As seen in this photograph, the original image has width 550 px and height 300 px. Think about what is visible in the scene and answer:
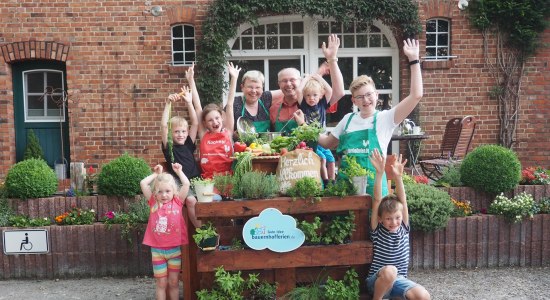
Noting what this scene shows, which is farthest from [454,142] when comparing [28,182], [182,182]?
[28,182]

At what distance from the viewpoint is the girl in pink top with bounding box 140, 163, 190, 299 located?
13.6ft

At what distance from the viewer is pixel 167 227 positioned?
4.15m

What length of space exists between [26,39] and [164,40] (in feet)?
7.53

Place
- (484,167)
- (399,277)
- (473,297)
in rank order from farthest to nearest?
(484,167), (473,297), (399,277)

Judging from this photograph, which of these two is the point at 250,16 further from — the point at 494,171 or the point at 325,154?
the point at 325,154

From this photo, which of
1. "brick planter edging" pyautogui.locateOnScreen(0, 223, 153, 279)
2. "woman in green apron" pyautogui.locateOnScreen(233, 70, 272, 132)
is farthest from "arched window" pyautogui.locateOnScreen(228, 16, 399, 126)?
"woman in green apron" pyautogui.locateOnScreen(233, 70, 272, 132)

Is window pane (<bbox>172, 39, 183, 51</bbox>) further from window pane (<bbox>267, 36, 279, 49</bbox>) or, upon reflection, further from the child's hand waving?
the child's hand waving

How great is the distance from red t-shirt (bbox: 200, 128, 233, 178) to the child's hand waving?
1148mm

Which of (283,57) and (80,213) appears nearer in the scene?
(80,213)

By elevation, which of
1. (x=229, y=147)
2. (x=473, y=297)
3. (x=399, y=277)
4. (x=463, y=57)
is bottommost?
(x=473, y=297)

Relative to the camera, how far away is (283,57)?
988 cm

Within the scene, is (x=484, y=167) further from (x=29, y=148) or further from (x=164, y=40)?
(x=29, y=148)

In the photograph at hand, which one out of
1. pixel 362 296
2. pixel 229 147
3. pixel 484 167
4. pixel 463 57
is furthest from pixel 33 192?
pixel 463 57

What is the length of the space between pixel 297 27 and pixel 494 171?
5.09m
